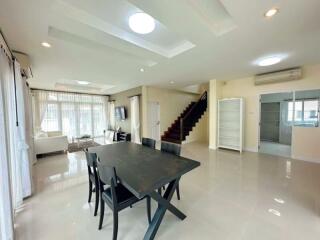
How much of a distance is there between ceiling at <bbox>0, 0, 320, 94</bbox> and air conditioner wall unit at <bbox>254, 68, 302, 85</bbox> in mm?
355

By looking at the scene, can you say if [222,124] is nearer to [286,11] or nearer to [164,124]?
[164,124]

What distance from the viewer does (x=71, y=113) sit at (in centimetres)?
755

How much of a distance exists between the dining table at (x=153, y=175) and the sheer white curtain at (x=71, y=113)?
630cm

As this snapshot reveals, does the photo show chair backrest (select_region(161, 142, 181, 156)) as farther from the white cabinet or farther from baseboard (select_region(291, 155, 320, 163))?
baseboard (select_region(291, 155, 320, 163))

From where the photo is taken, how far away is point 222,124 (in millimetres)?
5551

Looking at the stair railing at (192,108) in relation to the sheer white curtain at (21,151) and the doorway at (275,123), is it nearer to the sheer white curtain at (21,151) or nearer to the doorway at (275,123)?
the doorway at (275,123)

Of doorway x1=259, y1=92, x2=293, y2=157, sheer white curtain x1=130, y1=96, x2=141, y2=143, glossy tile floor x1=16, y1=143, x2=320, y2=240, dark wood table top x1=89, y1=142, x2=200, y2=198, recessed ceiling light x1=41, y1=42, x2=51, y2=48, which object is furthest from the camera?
sheer white curtain x1=130, y1=96, x2=141, y2=143

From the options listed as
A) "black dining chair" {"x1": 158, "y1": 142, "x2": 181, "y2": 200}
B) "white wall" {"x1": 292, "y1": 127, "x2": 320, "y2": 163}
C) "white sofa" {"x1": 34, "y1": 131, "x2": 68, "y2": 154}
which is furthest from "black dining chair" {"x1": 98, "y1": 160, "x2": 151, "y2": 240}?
"white wall" {"x1": 292, "y1": 127, "x2": 320, "y2": 163}

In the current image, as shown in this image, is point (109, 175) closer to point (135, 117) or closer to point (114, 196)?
point (114, 196)

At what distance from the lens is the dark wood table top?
1.40 meters

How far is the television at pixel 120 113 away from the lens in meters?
7.24

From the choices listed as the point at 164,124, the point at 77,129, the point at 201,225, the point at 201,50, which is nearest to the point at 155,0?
the point at 201,50

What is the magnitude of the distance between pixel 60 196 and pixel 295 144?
19.6 ft

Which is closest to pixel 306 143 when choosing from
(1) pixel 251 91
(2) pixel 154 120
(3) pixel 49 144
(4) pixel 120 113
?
(1) pixel 251 91
